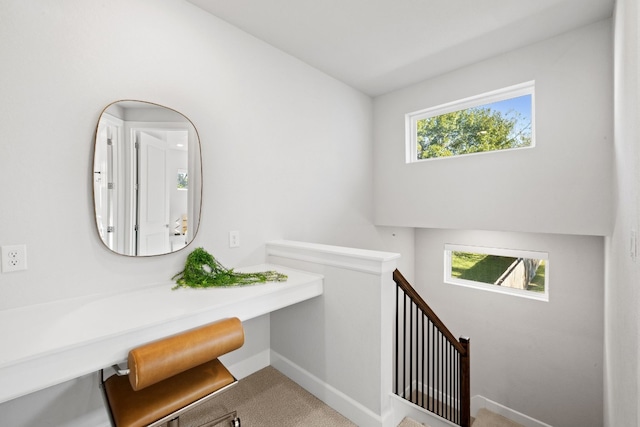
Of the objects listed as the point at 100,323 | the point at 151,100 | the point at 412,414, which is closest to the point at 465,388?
the point at 412,414

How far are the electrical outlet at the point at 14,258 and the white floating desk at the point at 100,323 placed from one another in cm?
20

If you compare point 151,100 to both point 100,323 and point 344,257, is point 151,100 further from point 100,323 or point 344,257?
point 344,257

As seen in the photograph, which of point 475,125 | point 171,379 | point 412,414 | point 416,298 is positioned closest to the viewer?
point 171,379

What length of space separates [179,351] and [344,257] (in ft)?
3.42

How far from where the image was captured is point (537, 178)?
2664 millimetres

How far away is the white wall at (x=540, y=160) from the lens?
7.76 feet

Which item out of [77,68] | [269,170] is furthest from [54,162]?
[269,170]

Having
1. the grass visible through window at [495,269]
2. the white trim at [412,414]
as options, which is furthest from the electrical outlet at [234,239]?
the grass visible through window at [495,269]

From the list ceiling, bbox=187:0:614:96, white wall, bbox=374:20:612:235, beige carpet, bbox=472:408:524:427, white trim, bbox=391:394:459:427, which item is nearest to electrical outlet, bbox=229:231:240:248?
white trim, bbox=391:394:459:427

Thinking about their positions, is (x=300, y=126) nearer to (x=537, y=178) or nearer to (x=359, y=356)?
(x=359, y=356)

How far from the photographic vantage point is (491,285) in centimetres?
370

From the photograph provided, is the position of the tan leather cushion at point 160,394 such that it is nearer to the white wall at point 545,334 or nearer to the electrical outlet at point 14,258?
the electrical outlet at point 14,258

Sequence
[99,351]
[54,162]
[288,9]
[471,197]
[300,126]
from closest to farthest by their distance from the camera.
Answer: [99,351] → [54,162] → [288,9] → [300,126] → [471,197]

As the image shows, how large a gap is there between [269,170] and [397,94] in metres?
2.05
